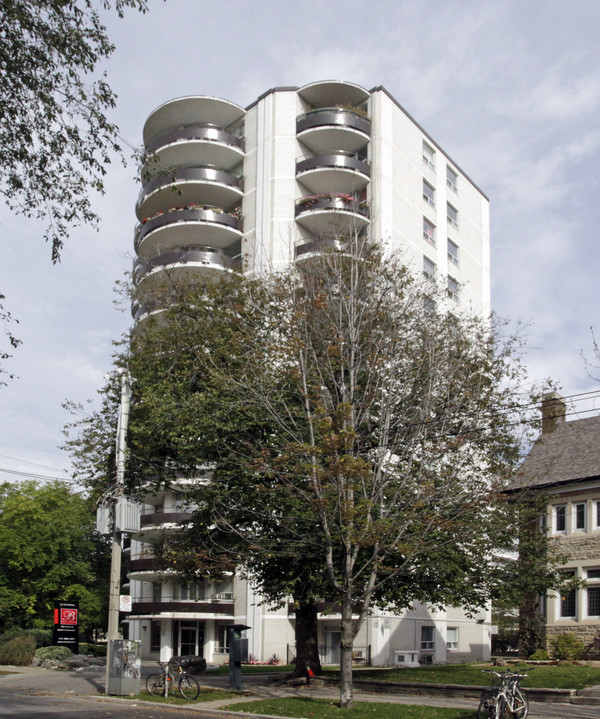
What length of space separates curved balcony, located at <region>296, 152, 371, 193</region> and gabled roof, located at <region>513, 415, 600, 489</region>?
19.7 meters

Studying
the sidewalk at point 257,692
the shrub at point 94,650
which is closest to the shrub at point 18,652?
the sidewalk at point 257,692

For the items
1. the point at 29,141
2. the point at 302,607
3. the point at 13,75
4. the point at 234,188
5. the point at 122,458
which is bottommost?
the point at 302,607

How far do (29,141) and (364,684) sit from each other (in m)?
17.2

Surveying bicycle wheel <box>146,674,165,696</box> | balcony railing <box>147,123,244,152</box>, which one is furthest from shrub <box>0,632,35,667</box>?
balcony railing <box>147,123,244,152</box>

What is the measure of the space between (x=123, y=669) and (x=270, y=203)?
3300 cm

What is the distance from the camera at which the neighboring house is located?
105ft

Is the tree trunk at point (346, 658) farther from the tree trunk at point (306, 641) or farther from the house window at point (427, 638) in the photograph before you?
the house window at point (427, 638)

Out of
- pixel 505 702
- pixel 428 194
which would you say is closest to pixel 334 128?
pixel 428 194

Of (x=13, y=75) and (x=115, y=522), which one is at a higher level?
(x=13, y=75)

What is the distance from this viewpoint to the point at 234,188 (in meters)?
50.9

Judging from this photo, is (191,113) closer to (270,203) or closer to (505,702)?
(270,203)

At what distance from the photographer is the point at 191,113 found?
2083 inches

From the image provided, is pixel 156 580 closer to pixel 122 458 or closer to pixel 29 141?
pixel 122 458

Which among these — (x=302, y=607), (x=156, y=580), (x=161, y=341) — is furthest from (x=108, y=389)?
(x=156, y=580)
